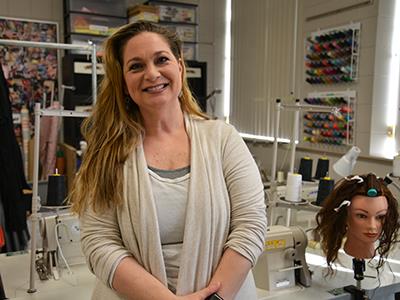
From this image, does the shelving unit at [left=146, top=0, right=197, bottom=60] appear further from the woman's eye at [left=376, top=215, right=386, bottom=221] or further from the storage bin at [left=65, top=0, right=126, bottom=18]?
the woman's eye at [left=376, top=215, right=386, bottom=221]

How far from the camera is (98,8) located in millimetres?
3744

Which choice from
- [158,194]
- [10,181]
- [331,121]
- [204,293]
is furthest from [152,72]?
[331,121]

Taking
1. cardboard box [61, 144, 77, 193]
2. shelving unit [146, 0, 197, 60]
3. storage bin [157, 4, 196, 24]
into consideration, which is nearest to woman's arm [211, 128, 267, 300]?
cardboard box [61, 144, 77, 193]

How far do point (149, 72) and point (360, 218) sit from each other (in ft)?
3.25

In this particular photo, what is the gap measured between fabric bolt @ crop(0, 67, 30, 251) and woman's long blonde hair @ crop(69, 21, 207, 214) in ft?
4.20

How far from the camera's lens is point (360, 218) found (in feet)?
5.02

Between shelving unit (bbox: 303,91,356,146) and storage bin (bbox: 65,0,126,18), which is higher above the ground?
storage bin (bbox: 65,0,126,18)

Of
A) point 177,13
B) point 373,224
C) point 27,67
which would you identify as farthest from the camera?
point 177,13

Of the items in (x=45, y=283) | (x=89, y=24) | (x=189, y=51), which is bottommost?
(x=45, y=283)

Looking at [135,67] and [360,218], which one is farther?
[360,218]

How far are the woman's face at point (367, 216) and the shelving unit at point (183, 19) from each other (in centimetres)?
280

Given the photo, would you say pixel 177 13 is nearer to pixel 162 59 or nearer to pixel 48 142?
pixel 48 142

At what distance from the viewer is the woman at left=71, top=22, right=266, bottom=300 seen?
976 mm

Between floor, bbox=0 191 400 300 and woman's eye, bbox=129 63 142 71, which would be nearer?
woman's eye, bbox=129 63 142 71
